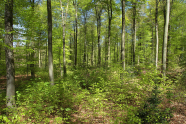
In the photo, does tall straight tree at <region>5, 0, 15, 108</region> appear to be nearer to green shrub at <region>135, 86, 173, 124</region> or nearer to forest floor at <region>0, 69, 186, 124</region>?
forest floor at <region>0, 69, 186, 124</region>

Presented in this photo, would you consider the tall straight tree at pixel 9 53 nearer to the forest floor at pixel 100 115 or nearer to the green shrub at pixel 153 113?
the forest floor at pixel 100 115

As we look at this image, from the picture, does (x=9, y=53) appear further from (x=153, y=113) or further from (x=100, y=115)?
(x=153, y=113)

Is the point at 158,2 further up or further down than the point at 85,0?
further down

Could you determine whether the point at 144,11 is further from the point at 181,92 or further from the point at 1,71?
the point at 1,71

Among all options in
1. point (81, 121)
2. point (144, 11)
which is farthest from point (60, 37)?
point (144, 11)

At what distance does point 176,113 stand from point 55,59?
14726 mm

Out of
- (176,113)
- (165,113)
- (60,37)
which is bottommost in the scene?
(176,113)

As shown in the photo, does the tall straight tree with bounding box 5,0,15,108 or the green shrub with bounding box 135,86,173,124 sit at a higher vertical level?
the tall straight tree with bounding box 5,0,15,108

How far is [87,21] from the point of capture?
20484mm

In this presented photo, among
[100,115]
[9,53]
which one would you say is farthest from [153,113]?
[9,53]

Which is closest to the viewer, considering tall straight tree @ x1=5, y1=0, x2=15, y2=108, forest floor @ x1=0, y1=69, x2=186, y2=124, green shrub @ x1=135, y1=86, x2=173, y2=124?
green shrub @ x1=135, y1=86, x2=173, y2=124

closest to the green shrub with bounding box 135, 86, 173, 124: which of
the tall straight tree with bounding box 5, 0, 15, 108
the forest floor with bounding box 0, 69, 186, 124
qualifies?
the forest floor with bounding box 0, 69, 186, 124

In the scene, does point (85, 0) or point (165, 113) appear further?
point (85, 0)

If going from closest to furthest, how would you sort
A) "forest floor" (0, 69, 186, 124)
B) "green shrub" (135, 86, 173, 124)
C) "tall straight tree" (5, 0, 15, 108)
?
"green shrub" (135, 86, 173, 124), "forest floor" (0, 69, 186, 124), "tall straight tree" (5, 0, 15, 108)
